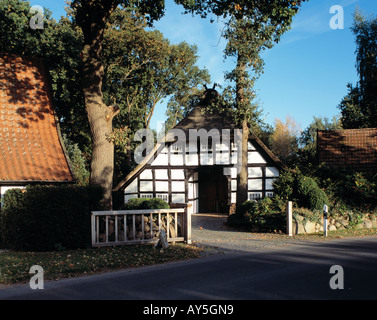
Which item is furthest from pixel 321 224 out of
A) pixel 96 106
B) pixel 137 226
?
pixel 96 106

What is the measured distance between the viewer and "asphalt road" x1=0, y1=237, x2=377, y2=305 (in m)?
6.56

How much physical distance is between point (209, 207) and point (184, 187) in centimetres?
362

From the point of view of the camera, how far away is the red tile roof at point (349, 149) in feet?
80.6

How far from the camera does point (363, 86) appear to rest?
3675 centimetres

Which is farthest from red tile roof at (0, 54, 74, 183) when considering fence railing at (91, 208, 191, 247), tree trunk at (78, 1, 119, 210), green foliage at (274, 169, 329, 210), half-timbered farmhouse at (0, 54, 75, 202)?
green foliage at (274, 169, 329, 210)

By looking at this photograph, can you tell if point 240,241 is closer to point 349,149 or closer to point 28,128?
point 28,128

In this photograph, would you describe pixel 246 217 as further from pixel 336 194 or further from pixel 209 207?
pixel 209 207

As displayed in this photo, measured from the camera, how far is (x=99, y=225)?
1277 centimetres

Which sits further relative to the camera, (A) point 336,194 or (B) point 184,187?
(B) point 184,187

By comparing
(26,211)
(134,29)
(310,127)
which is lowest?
(26,211)

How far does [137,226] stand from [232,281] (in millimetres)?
Result: 6070

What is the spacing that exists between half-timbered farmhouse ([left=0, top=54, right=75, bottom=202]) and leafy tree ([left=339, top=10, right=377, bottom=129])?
84.6 feet

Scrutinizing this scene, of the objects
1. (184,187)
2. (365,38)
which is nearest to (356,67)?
(365,38)

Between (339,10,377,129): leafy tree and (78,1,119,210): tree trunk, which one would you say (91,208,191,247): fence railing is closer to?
(78,1,119,210): tree trunk
